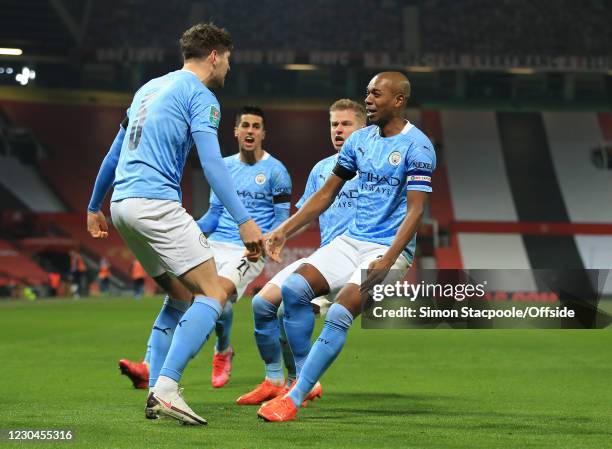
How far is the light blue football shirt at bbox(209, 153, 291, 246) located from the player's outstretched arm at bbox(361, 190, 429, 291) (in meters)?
2.60

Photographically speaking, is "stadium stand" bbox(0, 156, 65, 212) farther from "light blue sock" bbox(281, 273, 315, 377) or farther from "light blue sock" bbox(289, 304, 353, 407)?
"light blue sock" bbox(289, 304, 353, 407)

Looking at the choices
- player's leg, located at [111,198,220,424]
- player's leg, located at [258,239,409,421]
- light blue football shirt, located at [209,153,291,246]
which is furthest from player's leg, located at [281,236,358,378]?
light blue football shirt, located at [209,153,291,246]

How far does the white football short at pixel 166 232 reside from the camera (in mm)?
6008

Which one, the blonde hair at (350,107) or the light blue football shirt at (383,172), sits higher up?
the blonde hair at (350,107)

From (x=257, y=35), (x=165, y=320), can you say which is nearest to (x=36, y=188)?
(x=257, y=35)

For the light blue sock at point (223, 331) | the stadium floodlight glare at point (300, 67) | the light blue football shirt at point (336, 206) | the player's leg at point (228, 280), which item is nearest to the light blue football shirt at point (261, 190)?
the player's leg at point (228, 280)

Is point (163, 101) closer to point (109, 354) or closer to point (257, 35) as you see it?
point (109, 354)

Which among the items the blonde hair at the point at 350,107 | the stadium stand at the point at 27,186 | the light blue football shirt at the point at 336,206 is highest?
the stadium stand at the point at 27,186

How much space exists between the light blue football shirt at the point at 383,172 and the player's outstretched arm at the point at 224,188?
1.15 meters

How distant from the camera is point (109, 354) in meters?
12.5

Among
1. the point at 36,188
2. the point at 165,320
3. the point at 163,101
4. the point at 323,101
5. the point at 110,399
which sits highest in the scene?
the point at 323,101

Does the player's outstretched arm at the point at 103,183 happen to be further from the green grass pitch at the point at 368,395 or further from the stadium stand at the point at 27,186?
the stadium stand at the point at 27,186

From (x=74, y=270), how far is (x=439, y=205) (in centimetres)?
1315

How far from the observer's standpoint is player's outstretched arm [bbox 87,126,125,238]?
6.60 metres
